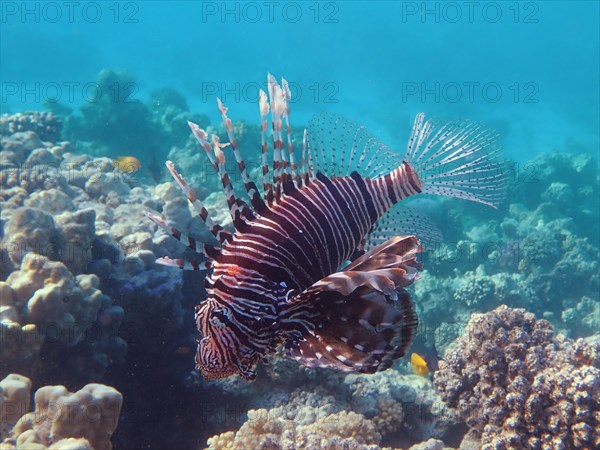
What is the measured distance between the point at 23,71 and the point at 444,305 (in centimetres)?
5940

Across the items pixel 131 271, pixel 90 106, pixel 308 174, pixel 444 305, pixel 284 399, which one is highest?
pixel 90 106

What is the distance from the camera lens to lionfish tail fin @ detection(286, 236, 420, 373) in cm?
183

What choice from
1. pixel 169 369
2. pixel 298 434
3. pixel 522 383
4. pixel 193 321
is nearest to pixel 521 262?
pixel 522 383

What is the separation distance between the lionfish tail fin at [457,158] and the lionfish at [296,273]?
87 centimetres

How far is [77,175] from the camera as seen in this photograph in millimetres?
8203

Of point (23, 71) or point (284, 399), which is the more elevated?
point (23, 71)

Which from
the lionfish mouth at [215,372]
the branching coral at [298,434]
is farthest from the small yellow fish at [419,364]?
the lionfish mouth at [215,372]

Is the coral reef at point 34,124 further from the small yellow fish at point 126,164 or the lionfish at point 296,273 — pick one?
the lionfish at point 296,273

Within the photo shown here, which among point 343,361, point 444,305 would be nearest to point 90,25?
point 444,305

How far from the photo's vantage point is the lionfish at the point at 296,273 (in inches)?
72.9

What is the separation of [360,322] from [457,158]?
2.19 m

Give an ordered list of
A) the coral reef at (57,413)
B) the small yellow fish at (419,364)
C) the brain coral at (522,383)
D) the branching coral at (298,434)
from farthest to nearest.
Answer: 1. the small yellow fish at (419,364)
2. the brain coral at (522,383)
3. the branching coral at (298,434)
4. the coral reef at (57,413)

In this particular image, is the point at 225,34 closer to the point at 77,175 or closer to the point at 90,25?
the point at 90,25

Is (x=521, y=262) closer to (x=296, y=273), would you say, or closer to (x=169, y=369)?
(x=169, y=369)
